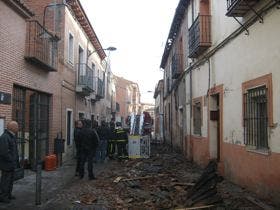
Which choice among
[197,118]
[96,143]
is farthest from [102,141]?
[96,143]

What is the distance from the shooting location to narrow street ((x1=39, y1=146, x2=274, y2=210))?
890 centimetres

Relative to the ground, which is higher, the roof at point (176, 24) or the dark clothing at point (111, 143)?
the roof at point (176, 24)

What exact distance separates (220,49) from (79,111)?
11.2m

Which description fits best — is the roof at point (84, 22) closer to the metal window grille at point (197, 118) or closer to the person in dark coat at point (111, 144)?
the person in dark coat at point (111, 144)

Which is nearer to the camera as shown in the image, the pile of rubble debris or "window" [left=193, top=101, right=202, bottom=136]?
the pile of rubble debris

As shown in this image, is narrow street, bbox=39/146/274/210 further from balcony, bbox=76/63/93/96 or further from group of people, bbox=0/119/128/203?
balcony, bbox=76/63/93/96

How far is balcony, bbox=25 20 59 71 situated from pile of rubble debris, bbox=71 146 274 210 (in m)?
3.92

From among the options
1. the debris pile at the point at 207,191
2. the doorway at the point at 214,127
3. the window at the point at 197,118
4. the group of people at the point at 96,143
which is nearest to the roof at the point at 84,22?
the group of people at the point at 96,143

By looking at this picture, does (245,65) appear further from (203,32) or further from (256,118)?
(203,32)

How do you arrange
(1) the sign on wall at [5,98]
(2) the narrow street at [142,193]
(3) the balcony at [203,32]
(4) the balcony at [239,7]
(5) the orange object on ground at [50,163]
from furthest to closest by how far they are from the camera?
(5) the orange object on ground at [50,163]
(3) the balcony at [203,32]
(1) the sign on wall at [5,98]
(4) the balcony at [239,7]
(2) the narrow street at [142,193]

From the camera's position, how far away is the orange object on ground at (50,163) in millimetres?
15367

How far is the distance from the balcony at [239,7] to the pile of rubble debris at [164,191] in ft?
10.9

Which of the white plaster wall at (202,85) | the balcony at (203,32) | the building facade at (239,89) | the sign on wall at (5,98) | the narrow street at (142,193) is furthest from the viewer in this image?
the white plaster wall at (202,85)

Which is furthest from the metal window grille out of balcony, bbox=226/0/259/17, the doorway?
balcony, bbox=226/0/259/17
